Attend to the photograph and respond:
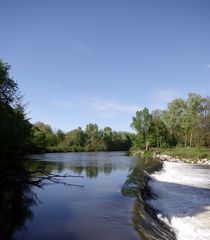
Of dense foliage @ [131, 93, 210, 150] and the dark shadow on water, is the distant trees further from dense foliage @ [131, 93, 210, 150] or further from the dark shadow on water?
dense foliage @ [131, 93, 210, 150]

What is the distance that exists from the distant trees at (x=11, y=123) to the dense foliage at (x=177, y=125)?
42.6 m

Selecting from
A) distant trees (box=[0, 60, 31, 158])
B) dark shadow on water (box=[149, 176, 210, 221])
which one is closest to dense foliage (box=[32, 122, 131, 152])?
distant trees (box=[0, 60, 31, 158])

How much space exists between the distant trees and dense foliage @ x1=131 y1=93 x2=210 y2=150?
42.6 meters

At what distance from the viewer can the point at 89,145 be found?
333 feet

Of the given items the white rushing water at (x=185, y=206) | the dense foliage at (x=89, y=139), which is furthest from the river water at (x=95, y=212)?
the dense foliage at (x=89, y=139)

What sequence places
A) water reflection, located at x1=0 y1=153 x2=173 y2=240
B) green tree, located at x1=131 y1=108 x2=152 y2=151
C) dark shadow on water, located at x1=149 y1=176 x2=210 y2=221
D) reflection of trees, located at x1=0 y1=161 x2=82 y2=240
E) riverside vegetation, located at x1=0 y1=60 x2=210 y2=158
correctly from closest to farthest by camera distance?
water reflection, located at x1=0 y1=153 x2=173 y2=240 → reflection of trees, located at x1=0 y1=161 x2=82 y2=240 → dark shadow on water, located at x1=149 y1=176 x2=210 y2=221 → riverside vegetation, located at x1=0 y1=60 x2=210 y2=158 → green tree, located at x1=131 y1=108 x2=152 y2=151

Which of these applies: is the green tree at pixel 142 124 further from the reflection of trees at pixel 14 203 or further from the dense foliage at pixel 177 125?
the reflection of trees at pixel 14 203

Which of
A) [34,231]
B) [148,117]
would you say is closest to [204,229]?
[34,231]

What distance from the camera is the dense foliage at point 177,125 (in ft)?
189

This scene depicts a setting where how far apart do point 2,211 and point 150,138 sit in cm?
6438

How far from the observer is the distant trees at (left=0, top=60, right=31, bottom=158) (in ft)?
45.4

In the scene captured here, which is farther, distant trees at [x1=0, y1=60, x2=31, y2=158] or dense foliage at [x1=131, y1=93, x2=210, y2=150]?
dense foliage at [x1=131, y1=93, x2=210, y2=150]

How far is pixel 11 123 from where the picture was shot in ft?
50.1

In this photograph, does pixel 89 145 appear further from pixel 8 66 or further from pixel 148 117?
pixel 8 66
